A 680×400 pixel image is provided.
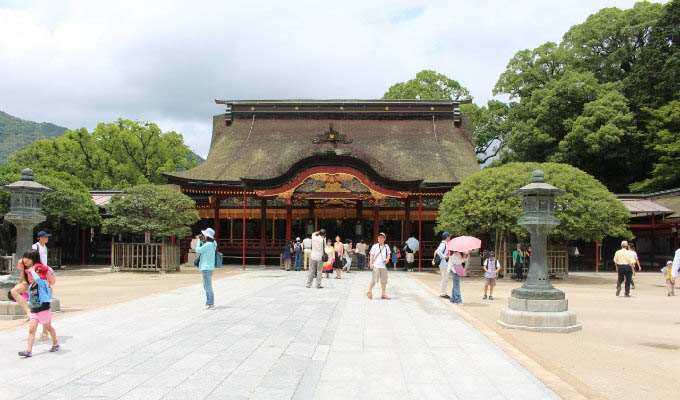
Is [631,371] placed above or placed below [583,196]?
below

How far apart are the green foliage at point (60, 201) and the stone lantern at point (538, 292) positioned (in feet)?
61.0

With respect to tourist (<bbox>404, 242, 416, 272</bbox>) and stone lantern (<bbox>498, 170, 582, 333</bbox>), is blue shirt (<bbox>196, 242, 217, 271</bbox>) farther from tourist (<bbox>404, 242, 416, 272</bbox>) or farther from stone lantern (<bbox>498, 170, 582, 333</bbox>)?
tourist (<bbox>404, 242, 416, 272</bbox>)

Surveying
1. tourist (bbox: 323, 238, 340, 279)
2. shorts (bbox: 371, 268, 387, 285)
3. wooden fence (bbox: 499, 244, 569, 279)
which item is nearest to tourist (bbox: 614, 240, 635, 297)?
wooden fence (bbox: 499, 244, 569, 279)

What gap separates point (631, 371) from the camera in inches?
278

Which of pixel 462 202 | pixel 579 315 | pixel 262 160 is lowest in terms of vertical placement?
pixel 579 315

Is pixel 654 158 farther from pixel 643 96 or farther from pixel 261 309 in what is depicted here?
pixel 261 309

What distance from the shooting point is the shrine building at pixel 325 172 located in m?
25.0

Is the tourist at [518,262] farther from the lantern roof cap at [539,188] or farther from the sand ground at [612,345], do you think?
the lantern roof cap at [539,188]

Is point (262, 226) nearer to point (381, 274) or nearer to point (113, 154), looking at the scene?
point (381, 274)

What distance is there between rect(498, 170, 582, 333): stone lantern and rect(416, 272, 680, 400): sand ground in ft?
0.94

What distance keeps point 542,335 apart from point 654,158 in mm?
32193

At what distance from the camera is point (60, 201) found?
22.2m

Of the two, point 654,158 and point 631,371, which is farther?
point 654,158

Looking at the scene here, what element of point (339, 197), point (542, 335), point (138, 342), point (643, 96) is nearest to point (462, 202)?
point (339, 197)
